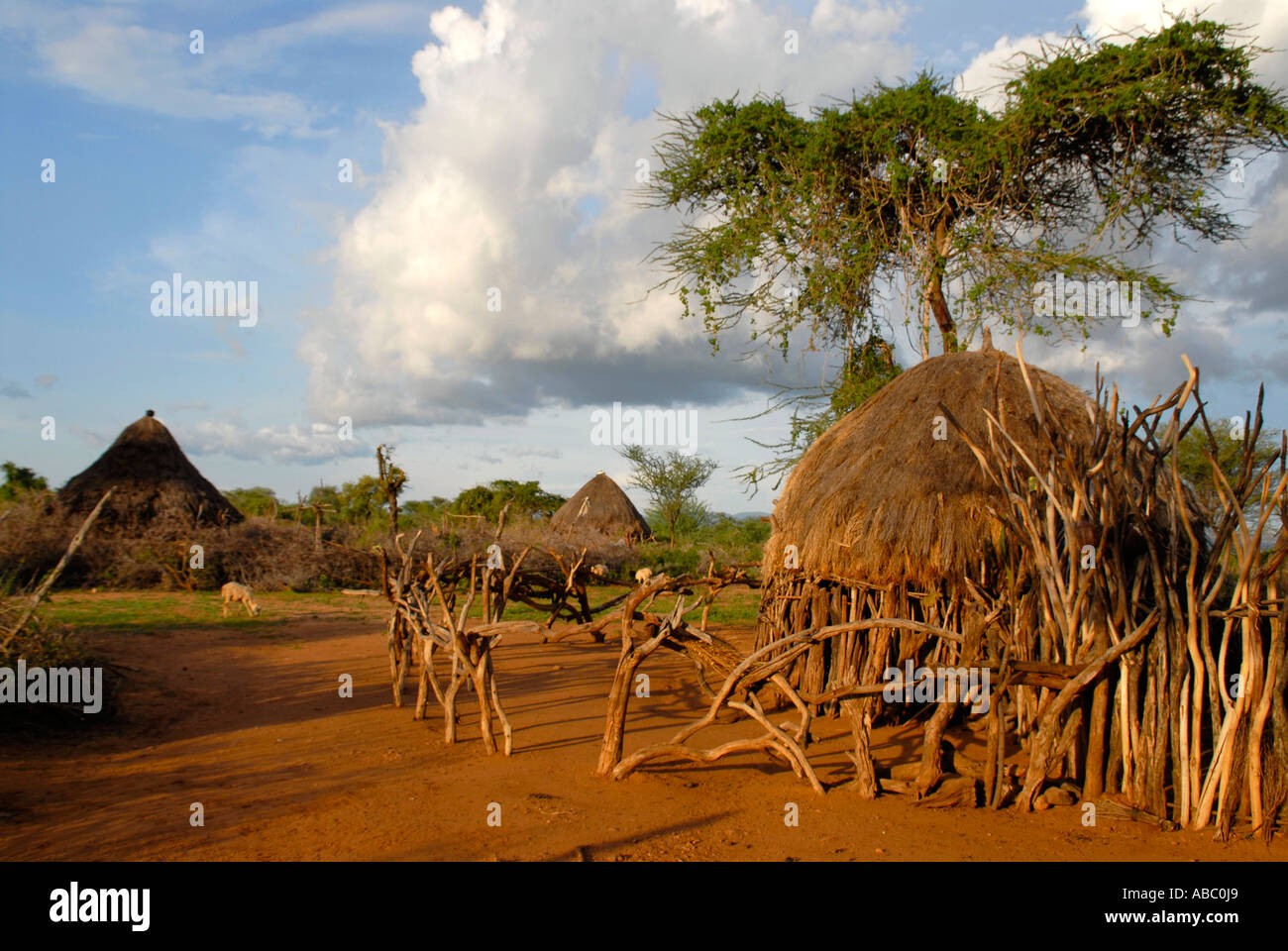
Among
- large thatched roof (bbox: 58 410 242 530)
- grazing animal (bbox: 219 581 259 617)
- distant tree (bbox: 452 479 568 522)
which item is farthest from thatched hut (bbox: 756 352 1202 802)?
distant tree (bbox: 452 479 568 522)

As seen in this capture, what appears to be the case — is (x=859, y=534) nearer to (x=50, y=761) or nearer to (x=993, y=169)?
(x=50, y=761)

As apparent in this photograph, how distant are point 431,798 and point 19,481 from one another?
2070 cm

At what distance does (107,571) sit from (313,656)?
28.1 ft

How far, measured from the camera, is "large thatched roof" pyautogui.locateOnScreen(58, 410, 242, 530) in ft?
57.7

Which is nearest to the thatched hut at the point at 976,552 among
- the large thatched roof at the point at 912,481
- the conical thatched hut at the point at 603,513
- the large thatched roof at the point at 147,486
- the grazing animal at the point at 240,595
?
the large thatched roof at the point at 912,481

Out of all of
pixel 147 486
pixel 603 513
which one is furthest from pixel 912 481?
pixel 603 513

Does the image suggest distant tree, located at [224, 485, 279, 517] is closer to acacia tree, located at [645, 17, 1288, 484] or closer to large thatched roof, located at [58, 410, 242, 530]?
large thatched roof, located at [58, 410, 242, 530]

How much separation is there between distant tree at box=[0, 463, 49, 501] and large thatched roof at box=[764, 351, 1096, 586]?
64.3 feet

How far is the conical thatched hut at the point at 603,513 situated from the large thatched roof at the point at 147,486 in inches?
391

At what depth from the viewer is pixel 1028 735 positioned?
5.64 metres

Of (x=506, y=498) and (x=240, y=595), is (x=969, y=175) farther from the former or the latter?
(x=506, y=498)

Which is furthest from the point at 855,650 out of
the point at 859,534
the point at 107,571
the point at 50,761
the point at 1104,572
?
the point at 107,571

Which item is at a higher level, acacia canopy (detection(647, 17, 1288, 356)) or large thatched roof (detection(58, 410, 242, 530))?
acacia canopy (detection(647, 17, 1288, 356))

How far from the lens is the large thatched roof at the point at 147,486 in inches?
693
